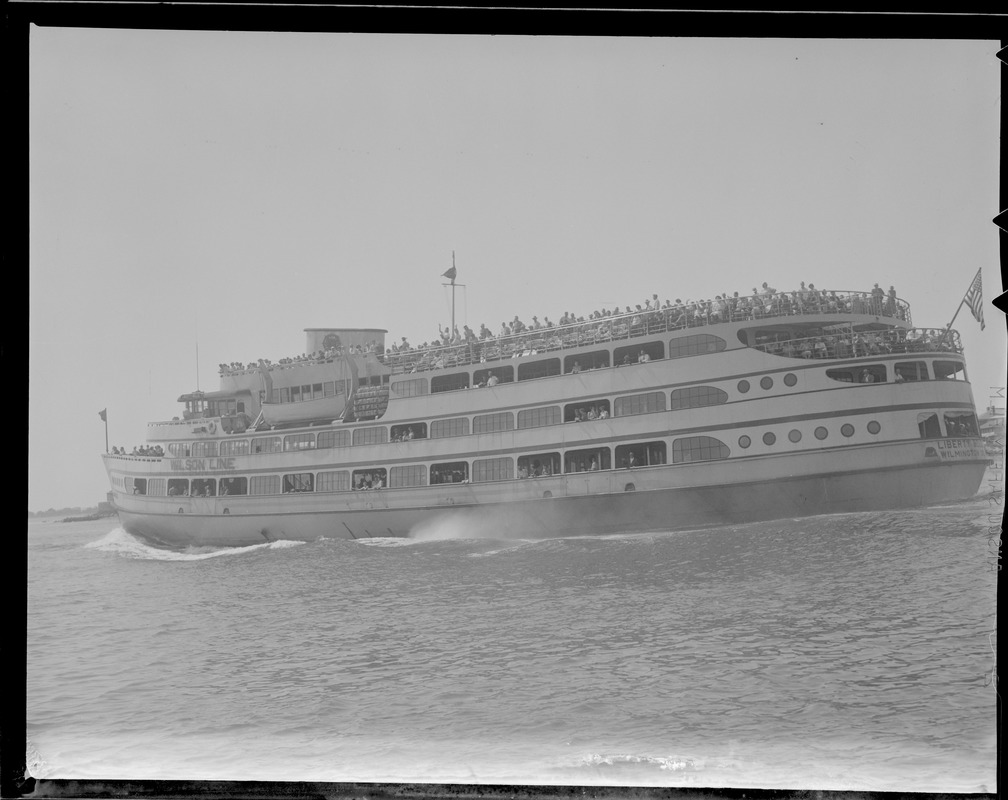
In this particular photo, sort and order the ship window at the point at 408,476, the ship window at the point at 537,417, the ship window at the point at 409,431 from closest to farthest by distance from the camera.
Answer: the ship window at the point at 537,417 < the ship window at the point at 409,431 < the ship window at the point at 408,476

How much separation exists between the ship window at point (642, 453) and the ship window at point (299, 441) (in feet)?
6.17

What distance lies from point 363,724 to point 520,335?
→ 2.03m

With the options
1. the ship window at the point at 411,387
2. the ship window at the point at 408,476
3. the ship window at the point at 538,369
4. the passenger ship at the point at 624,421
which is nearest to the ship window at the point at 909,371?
the passenger ship at the point at 624,421

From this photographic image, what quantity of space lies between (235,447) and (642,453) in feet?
7.92

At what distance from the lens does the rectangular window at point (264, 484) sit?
15.6 ft

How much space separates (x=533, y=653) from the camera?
13.2ft

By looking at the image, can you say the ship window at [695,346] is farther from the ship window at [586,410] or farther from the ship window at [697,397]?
the ship window at [586,410]

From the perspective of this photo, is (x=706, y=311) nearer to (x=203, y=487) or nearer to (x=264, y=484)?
(x=264, y=484)

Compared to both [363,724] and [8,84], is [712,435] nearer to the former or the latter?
[363,724]

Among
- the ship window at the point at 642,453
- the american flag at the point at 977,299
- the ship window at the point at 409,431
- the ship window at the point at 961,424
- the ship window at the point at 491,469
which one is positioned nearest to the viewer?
the american flag at the point at 977,299

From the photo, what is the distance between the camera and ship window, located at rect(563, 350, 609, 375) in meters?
4.20

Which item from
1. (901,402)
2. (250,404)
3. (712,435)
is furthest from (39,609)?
(901,402)

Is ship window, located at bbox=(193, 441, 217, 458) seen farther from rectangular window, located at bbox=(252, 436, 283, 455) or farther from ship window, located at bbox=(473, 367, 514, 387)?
ship window, located at bbox=(473, 367, 514, 387)

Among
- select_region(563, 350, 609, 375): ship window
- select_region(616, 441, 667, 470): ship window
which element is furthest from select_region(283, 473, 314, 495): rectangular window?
select_region(616, 441, 667, 470): ship window
